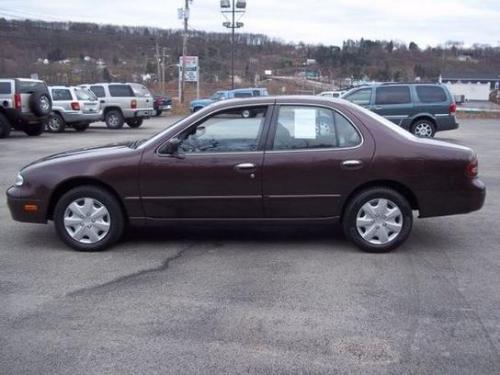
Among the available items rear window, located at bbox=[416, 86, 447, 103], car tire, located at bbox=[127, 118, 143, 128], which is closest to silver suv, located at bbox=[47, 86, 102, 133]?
car tire, located at bbox=[127, 118, 143, 128]

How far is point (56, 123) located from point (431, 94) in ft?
42.2

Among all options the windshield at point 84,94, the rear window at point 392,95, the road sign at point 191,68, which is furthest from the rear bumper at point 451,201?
the road sign at point 191,68

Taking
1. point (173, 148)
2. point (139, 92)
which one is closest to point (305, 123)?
point (173, 148)

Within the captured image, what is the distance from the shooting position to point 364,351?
379 cm

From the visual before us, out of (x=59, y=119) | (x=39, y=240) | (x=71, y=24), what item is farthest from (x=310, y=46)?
(x=39, y=240)

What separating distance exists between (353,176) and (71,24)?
54398 millimetres

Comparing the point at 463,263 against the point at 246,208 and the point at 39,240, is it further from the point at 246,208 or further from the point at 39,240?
the point at 39,240

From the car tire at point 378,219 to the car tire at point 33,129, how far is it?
1529 centimetres

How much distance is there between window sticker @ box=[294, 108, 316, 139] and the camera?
19.4ft

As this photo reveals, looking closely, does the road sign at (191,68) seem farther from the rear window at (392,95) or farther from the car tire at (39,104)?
the rear window at (392,95)

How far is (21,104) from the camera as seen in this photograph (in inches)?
706

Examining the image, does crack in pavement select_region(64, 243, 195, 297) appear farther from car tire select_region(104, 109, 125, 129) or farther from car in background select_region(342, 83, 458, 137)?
car tire select_region(104, 109, 125, 129)

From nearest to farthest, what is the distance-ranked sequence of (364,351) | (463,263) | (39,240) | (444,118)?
(364,351) → (463,263) → (39,240) → (444,118)

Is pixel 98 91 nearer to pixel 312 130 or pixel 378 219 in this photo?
pixel 312 130
